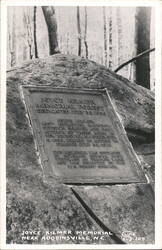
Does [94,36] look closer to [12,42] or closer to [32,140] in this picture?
[12,42]

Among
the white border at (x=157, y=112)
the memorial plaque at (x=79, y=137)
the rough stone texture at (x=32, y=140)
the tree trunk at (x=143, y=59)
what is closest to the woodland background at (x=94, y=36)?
the tree trunk at (x=143, y=59)

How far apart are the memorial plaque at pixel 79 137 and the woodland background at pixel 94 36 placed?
112cm

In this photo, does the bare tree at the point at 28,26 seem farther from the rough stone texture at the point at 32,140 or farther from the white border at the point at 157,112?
the rough stone texture at the point at 32,140

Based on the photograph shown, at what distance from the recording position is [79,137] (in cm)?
454

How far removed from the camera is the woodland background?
578 centimetres

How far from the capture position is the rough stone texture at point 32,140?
3.83 meters

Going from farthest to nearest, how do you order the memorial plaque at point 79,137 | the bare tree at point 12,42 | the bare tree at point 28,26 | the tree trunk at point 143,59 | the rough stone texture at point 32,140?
1. the tree trunk at point 143,59
2. the bare tree at point 28,26
3. the bare tree at point 12,42
4. the memorial plaque at point 79,137
5. the rough stone texture at point 32,140

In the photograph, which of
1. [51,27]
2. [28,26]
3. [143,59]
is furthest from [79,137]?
[143,59]

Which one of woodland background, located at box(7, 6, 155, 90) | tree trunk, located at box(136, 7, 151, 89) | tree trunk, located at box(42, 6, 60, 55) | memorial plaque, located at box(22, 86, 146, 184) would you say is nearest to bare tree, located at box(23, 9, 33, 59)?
woodland background, located at box(7, 6, 155, 90)

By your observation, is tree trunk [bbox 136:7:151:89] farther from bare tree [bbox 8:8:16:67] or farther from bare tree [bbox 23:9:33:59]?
bare tree [bbox 8:8:16:67]

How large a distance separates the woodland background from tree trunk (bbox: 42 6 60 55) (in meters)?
0.01

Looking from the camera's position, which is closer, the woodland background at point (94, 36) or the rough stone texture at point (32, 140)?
the rough stone texture at point (32, 140)

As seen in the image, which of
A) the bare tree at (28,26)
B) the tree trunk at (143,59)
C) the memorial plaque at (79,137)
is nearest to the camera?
the memorial plaque at (79,137)
